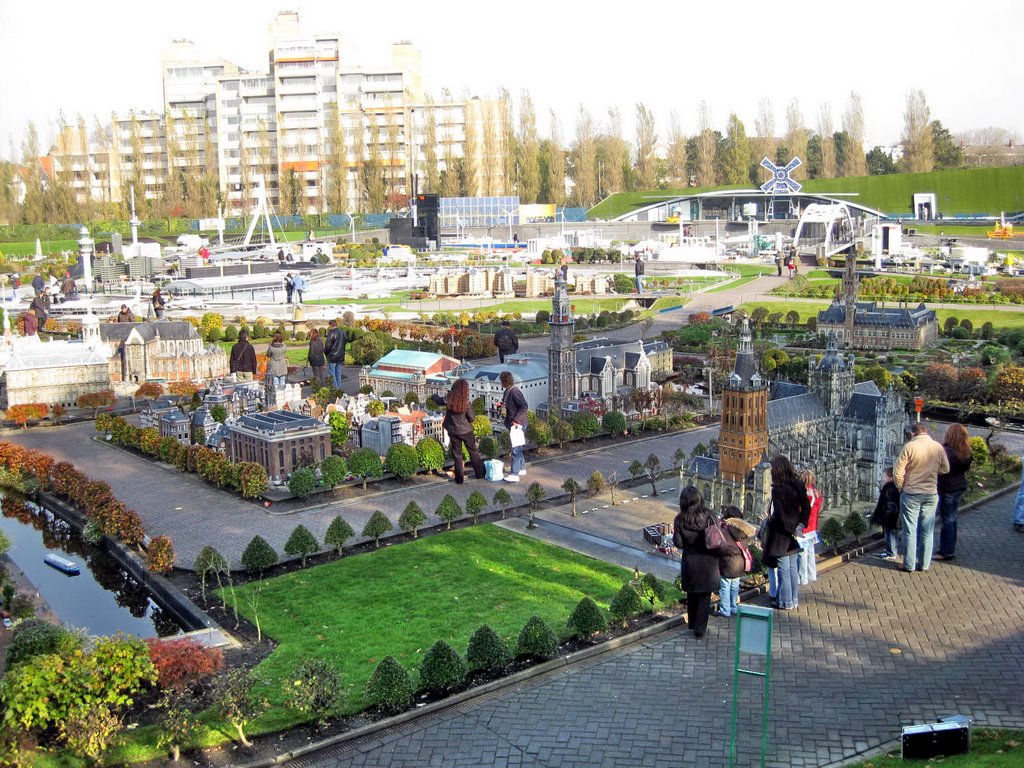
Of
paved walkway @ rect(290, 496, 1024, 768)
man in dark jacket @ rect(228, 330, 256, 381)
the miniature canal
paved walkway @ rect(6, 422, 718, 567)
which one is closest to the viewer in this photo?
paved walkway @ rect(290, 496, 1024, 768)

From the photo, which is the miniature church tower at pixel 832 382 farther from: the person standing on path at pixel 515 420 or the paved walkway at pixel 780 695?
the paved walkway at pixel 780 695

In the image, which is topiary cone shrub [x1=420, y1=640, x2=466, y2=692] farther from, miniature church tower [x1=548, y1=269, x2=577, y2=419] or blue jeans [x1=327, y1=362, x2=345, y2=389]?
blue jeans [x1=327, y1=362, x2=345, y2=389]

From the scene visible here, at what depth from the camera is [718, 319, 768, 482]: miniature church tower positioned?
25031 millimetres

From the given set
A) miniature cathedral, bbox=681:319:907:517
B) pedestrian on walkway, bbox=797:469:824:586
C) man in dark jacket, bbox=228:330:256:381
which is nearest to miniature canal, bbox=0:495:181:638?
pedestrian on walkway, bbox=797:469:824:586

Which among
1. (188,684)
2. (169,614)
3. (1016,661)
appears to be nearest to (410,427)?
(169,614)

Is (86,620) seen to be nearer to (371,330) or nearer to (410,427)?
(410,427)

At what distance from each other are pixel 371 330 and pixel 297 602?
38965mm

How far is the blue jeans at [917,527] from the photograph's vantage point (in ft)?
63.5

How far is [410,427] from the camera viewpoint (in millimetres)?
33938

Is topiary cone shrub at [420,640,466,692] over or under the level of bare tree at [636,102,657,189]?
under

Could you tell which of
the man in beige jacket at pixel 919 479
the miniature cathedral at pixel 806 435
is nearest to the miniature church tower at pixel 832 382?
the miniature cathedral at pixel 806 435

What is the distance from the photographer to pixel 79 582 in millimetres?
24953

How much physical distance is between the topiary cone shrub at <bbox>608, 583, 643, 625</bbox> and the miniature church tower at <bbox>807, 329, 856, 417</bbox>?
492 inches

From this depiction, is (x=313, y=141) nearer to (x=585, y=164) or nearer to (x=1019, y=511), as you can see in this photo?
(x=585, y=164)
